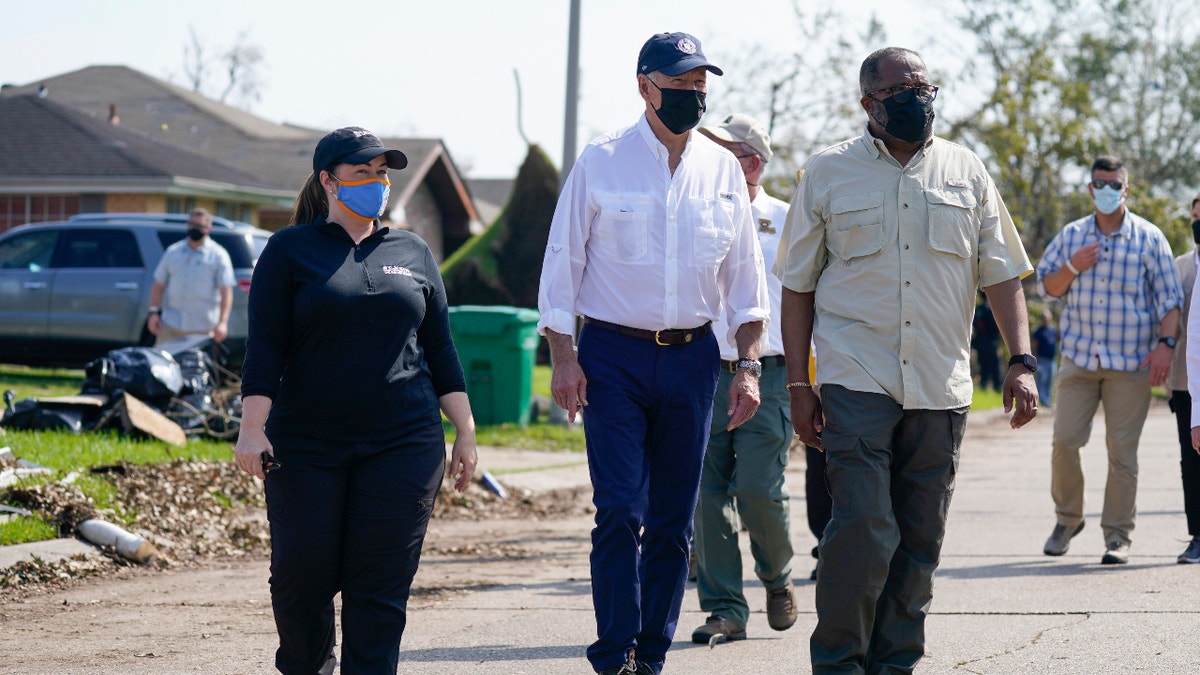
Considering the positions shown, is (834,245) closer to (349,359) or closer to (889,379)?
(889,379)

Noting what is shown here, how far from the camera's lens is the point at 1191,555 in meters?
8.05

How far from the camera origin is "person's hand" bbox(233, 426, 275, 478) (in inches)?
174

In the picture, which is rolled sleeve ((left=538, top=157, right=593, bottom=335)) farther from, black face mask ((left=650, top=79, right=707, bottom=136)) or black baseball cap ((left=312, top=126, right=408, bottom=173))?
black baseball cap ((left=312, top=126, right=408, bottom=173))

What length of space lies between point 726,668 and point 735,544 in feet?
2.43

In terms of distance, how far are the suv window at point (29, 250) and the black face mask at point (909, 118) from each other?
53.1 feet

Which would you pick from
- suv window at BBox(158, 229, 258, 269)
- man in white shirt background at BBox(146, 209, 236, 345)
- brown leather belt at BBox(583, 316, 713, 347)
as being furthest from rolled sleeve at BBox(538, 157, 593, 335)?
suv window at BBox(158, 229, 258, 269)

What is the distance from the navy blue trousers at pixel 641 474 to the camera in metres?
4.99

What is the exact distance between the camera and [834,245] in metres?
4.88

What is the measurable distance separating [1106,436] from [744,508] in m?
3.12

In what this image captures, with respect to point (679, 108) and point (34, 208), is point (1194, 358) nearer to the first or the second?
point (679, 108)

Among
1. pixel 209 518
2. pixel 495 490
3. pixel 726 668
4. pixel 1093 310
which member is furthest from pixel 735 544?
pixel 495 490

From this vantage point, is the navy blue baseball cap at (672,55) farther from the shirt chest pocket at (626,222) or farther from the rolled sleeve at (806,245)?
the rolled sleeve at (806,245)

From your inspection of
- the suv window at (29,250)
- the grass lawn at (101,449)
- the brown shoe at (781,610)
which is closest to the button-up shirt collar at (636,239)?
the brown shoe at (781,610)

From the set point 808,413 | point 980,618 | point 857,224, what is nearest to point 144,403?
point 980,618
